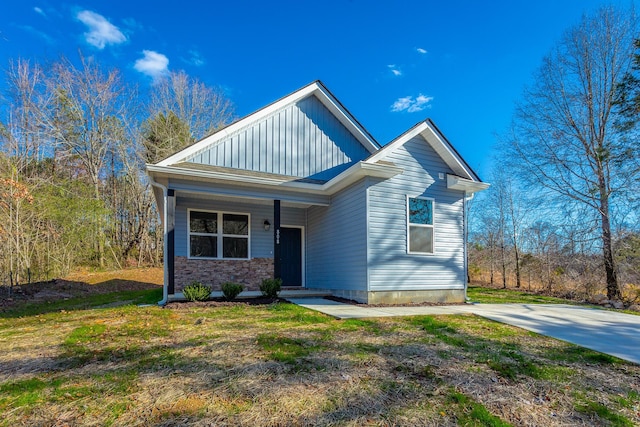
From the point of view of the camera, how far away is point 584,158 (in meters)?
12.6

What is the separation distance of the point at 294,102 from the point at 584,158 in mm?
11188

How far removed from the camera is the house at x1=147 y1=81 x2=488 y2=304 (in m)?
8.00

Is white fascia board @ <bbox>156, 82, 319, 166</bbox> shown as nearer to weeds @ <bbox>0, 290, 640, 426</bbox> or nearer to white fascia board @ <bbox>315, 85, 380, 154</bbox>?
white fascia board @ <bbox>315, 85, 380, 154</bbox>

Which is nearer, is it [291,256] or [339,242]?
[339,242]

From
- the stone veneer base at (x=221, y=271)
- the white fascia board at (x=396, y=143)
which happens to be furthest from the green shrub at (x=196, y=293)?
the white fascia board at (x=396, y=143)

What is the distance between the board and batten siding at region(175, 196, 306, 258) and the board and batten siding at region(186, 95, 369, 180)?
1444 millimetres

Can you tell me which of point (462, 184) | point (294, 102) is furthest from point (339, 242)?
point (294, 102)

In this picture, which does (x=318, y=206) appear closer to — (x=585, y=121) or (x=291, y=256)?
(x=291, y=256)

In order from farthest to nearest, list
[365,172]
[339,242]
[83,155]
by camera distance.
Answer: 1. [83,155]
2. [339,242]
3. [365,172]

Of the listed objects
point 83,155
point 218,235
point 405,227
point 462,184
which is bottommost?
point 218,235

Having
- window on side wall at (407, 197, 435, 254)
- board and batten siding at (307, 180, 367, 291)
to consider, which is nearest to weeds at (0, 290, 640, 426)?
board and batten siding at (307, 180, 367, 291)

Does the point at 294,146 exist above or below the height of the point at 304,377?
above

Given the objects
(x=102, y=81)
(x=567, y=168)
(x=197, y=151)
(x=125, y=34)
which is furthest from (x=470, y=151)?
(x=102, y=81)

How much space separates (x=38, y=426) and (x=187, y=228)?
757 cm
